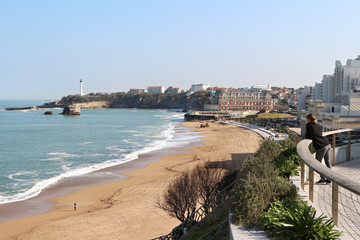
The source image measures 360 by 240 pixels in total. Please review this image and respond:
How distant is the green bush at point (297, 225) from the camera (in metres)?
4.09

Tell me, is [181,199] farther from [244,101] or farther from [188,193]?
[244,101]

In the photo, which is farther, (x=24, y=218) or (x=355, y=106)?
(x=355, y=106)

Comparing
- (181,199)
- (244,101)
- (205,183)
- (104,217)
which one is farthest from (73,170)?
(244,101)

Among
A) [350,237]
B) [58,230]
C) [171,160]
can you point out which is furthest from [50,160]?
[350,237]

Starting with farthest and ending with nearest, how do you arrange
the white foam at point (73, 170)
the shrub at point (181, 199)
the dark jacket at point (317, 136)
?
1. the white foam at point (73, 170)
2. the shrub at point (181, 199)
3. the dark jacket at point (317, 136)

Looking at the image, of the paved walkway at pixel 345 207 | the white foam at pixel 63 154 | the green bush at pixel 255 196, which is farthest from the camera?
the white foam at pixel 63 154

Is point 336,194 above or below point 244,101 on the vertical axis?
below

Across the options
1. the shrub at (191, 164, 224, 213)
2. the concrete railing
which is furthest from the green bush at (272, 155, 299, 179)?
the shrub at (191, 164, 224, 213)

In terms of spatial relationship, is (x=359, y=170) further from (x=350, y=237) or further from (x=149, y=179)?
(x=149, y=179)

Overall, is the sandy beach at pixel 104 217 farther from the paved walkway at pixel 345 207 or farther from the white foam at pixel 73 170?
the paved walkway at pixel 345 207

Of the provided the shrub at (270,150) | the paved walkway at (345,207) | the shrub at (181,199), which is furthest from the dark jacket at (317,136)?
the shrub at (181,199)

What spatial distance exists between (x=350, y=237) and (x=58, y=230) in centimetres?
1583

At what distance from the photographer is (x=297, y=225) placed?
421 centimetres

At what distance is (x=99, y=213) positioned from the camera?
20047 mm
